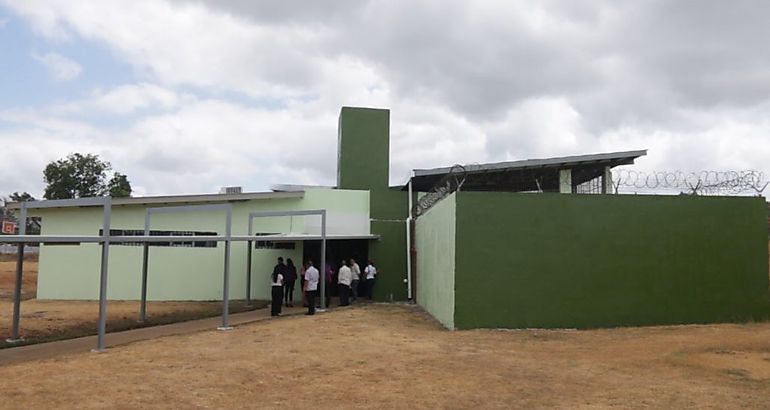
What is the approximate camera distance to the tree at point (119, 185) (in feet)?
181

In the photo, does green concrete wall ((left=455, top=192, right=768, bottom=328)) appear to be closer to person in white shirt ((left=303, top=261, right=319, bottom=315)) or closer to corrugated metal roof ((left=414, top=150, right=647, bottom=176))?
person in white shirt ((left=303, top=261, right=319, bottom=315))

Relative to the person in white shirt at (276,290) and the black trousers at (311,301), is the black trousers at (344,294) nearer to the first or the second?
the black trousers at (311,301)

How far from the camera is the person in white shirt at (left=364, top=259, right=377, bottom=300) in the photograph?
61.4 ft

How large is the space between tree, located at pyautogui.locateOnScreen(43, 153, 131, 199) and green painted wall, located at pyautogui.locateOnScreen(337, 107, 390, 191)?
38227 millimetres

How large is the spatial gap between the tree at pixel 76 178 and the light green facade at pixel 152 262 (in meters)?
35.5

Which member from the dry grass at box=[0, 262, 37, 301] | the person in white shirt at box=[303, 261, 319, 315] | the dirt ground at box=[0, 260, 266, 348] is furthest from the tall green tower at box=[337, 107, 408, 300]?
the dry grass at box=[0, 262, 37, 301]

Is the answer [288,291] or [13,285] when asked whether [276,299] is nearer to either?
[288,291]

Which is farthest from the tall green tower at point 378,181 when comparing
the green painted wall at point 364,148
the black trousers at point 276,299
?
the black trousers at point 276,299

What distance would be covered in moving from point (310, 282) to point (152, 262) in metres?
6.65

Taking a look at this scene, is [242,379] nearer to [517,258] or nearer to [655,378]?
[655,378]

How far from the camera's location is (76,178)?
53.0m

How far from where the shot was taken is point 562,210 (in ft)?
40.1

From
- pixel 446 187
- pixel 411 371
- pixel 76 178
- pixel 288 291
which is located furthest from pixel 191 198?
pixel 76 178

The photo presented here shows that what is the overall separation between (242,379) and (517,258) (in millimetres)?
6239
